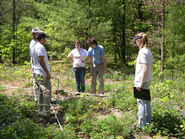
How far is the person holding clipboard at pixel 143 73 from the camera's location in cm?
328

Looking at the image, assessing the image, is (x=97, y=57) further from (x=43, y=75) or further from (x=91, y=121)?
(x=91, y=121)

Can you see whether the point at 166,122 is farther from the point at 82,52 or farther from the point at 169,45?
the point at 169,45

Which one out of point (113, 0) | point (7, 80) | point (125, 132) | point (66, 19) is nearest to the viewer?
point (125, 132)

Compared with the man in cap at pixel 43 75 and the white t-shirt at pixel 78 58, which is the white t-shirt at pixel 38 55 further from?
the white t-shirt at pixel 78 58

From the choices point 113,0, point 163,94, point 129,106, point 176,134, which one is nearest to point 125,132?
point 176,134

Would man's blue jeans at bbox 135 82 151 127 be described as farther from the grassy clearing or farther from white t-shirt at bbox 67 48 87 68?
white t-shirt at bbox 67 48 87 68


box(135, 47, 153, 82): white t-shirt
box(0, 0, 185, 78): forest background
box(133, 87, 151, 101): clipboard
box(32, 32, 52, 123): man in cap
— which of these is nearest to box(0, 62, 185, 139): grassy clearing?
box(32, 32, 52, 123): man in cap

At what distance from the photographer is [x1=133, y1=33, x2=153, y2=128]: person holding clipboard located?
10.8ft

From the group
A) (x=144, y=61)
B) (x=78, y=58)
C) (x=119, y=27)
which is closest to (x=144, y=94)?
(x=144, y=61)

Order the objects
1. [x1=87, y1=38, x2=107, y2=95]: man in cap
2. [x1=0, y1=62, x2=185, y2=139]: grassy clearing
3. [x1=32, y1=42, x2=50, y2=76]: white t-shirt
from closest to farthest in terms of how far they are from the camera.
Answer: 1. [x1=0, y1=62, x2=185, y2=139]: grassy clearing
2. [x1=32, y1=42, x2=50, y2=76]: white t-shirt
3. [x1=87, y1=38, x2=107, y2=95]: man in cap

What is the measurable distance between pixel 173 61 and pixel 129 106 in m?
5.08

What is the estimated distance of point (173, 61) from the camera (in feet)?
27.8

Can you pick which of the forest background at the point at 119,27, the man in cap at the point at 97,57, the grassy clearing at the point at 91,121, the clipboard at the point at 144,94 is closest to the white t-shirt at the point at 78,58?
the man in cap at the point at 97,57

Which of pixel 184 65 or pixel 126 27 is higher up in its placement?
pixel 126 27
